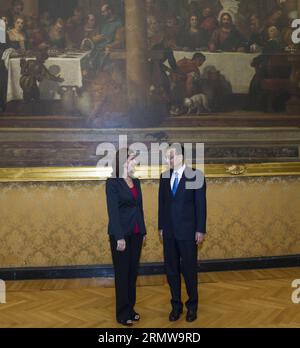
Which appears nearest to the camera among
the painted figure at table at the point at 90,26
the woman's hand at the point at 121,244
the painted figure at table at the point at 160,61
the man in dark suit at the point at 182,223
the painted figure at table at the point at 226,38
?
the woman's hand at the point at 121,244

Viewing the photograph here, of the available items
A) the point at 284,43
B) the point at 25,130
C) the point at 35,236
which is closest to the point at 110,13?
the point at 25,130

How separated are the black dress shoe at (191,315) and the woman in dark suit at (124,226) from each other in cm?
56

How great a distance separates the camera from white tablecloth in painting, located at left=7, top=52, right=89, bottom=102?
5.54 metres

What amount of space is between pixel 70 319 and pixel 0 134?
2.81 metres

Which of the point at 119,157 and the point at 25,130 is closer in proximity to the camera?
the point at 119,157

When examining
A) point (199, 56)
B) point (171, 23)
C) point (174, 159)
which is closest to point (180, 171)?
point (174, 159)

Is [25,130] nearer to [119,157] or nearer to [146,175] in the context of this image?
[146,175]

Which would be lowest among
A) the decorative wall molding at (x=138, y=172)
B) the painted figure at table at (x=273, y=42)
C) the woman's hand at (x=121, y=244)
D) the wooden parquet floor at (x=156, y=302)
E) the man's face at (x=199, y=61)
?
the wooden parquet floor at (x=156, y=302)

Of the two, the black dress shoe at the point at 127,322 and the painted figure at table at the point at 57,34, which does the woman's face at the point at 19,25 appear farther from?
the black dress shoe at the point at 127,322

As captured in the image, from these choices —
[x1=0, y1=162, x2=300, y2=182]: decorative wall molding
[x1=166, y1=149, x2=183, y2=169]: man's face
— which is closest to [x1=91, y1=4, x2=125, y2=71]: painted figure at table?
[x1=0, y1=162, x2=300, y2=182]: decorative wall molding

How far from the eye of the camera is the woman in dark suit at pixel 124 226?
3668 millimetres

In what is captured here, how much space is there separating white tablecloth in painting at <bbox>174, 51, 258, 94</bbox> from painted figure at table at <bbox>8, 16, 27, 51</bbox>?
8.45 feet

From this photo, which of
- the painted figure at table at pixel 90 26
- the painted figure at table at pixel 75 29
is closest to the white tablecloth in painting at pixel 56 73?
the painted figure at table at pixel 75 29

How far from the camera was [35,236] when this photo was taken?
18.4ft
